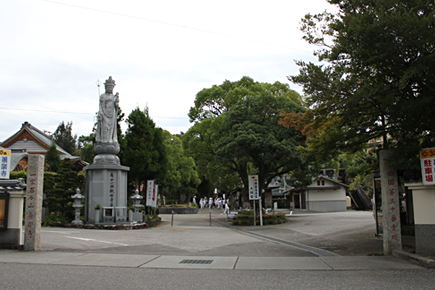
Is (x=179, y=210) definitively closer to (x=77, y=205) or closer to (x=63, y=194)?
(x=63, y=194)

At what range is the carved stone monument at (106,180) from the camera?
18.0m

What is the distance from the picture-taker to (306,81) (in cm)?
893

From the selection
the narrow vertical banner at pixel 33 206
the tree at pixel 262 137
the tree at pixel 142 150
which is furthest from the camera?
the tree at pixel 142 150

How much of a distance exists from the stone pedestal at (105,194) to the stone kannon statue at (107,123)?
0.77 m

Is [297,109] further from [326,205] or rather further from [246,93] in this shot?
[326,205]

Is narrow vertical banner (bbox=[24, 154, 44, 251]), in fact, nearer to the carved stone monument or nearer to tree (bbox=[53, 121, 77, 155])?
the carved stone monument

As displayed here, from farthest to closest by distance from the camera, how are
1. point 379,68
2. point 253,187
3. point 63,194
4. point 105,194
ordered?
point 253,187
point 63,194
point 105,194
point 379,68

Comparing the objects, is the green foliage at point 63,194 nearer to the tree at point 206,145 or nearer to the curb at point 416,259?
the tree at point 206,145

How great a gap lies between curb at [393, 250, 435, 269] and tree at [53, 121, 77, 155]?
47.9m

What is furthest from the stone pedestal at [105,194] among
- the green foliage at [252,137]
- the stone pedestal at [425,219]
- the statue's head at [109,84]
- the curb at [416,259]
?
the stone pedestal at [425,219]

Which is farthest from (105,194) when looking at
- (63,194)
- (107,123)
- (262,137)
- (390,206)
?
(390,206)

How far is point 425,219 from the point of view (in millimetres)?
7914

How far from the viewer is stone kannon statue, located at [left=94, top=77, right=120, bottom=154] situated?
19188 mm

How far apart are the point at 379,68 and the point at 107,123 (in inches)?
574
